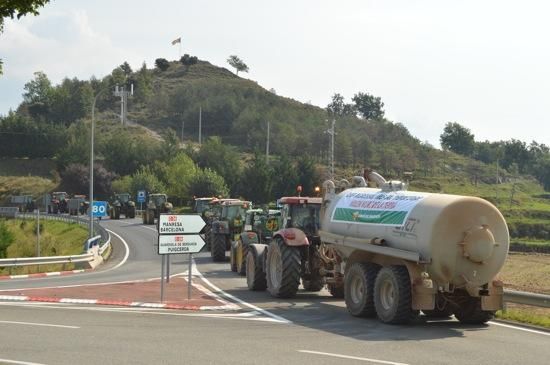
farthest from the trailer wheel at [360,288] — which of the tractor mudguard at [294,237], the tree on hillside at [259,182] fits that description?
the tree on hillside at [259,182]

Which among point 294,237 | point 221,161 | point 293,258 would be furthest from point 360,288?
point 221,161

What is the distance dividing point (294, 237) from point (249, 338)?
269 inches

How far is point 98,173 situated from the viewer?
350 ft

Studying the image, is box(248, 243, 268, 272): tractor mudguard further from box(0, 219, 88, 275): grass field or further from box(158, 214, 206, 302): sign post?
box(0, 219, 88, 275): grass field

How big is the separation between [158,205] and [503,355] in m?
58.2

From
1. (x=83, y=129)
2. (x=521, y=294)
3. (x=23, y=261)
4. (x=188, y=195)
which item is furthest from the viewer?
(x=83, y=129)

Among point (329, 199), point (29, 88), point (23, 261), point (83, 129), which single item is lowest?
point (23, 261)

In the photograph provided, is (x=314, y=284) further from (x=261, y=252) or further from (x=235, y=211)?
(x=235, y=211)

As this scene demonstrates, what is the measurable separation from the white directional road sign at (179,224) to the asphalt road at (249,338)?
219 centimetres

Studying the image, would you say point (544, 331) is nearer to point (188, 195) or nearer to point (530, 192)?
point (188, 195)

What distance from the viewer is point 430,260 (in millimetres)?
14750

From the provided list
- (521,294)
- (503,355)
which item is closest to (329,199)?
(521,294)

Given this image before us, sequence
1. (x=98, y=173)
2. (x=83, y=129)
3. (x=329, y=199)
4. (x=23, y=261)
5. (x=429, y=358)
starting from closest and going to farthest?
1. (x=429, y=358)
2. (x=329, y=199)
3. (x=23, y=261)
4. (x=98, y=173)
5. (x=83, y=129)

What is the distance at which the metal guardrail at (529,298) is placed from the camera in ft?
51.7
